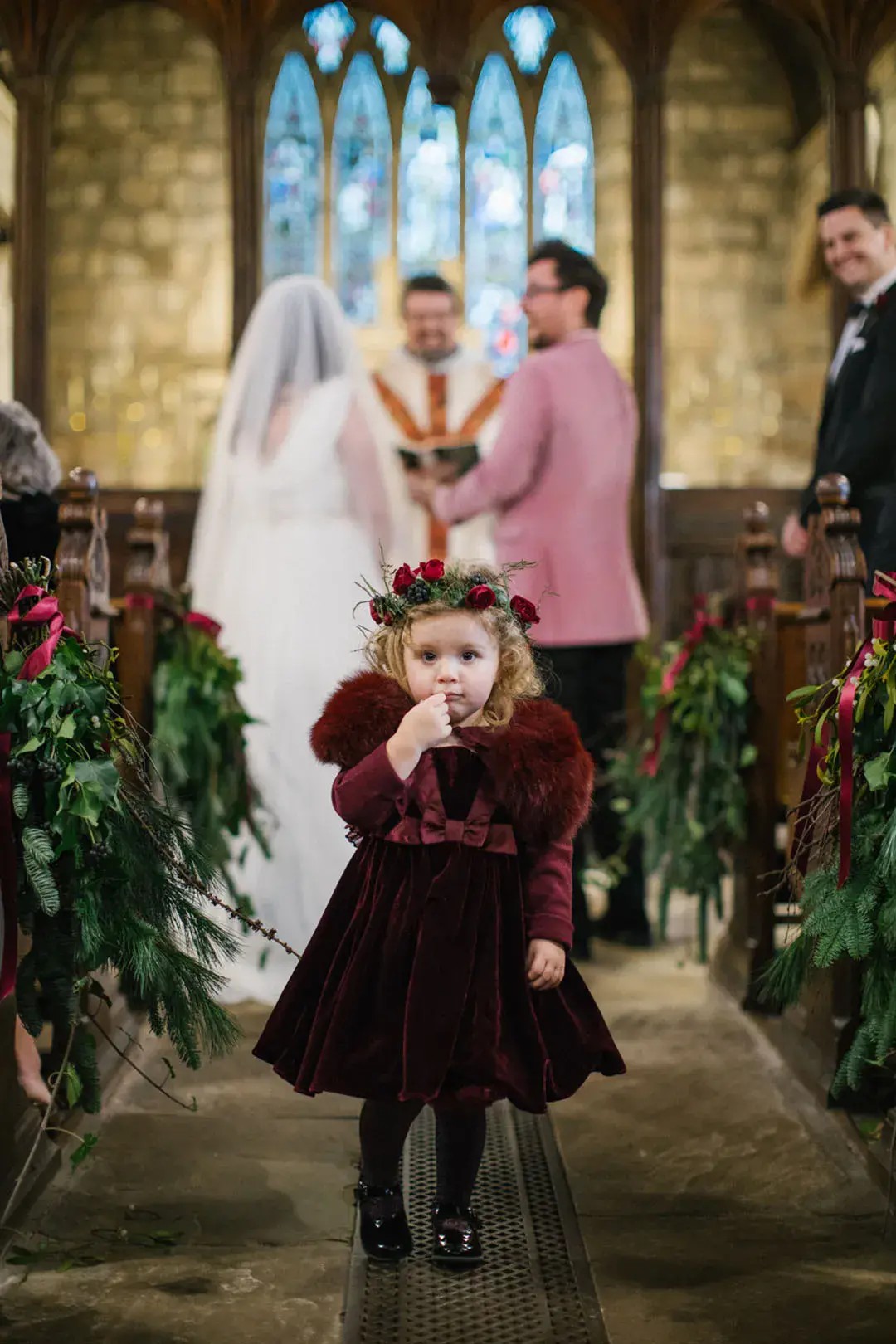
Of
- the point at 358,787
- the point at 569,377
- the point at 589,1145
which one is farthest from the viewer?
the point at 569,377

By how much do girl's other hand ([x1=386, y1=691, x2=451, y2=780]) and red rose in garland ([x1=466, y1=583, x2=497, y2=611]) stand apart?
6.4 inches

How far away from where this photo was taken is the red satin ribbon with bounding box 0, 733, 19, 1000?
2.17 metres

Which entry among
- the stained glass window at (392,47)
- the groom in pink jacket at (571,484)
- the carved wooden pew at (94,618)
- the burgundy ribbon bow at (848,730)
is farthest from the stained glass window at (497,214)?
the burgundy ribbon bow at (848,730)

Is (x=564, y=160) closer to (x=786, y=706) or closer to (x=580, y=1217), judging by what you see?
(x=786, y=706)

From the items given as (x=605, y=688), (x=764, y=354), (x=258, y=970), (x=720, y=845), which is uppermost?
(x=764, y=354)

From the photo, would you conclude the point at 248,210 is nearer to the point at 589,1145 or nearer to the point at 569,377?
the point at 569,377

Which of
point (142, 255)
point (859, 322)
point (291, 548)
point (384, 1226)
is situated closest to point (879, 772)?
point (384, 1226)

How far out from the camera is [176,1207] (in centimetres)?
271

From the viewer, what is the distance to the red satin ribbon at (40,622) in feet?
7.50

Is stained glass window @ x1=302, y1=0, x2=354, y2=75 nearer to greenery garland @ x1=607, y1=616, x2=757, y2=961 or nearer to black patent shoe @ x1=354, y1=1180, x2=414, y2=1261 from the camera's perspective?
greenery garland @ x1=607, y1=616, x2=757, y2=961

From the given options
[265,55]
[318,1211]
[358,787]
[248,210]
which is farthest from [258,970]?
[265,55]

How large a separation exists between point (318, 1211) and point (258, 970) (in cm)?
175

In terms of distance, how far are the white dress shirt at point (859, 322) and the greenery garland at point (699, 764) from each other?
918mm

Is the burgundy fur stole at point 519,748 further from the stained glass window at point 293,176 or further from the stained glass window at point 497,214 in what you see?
the stained glass window at point 293,176
